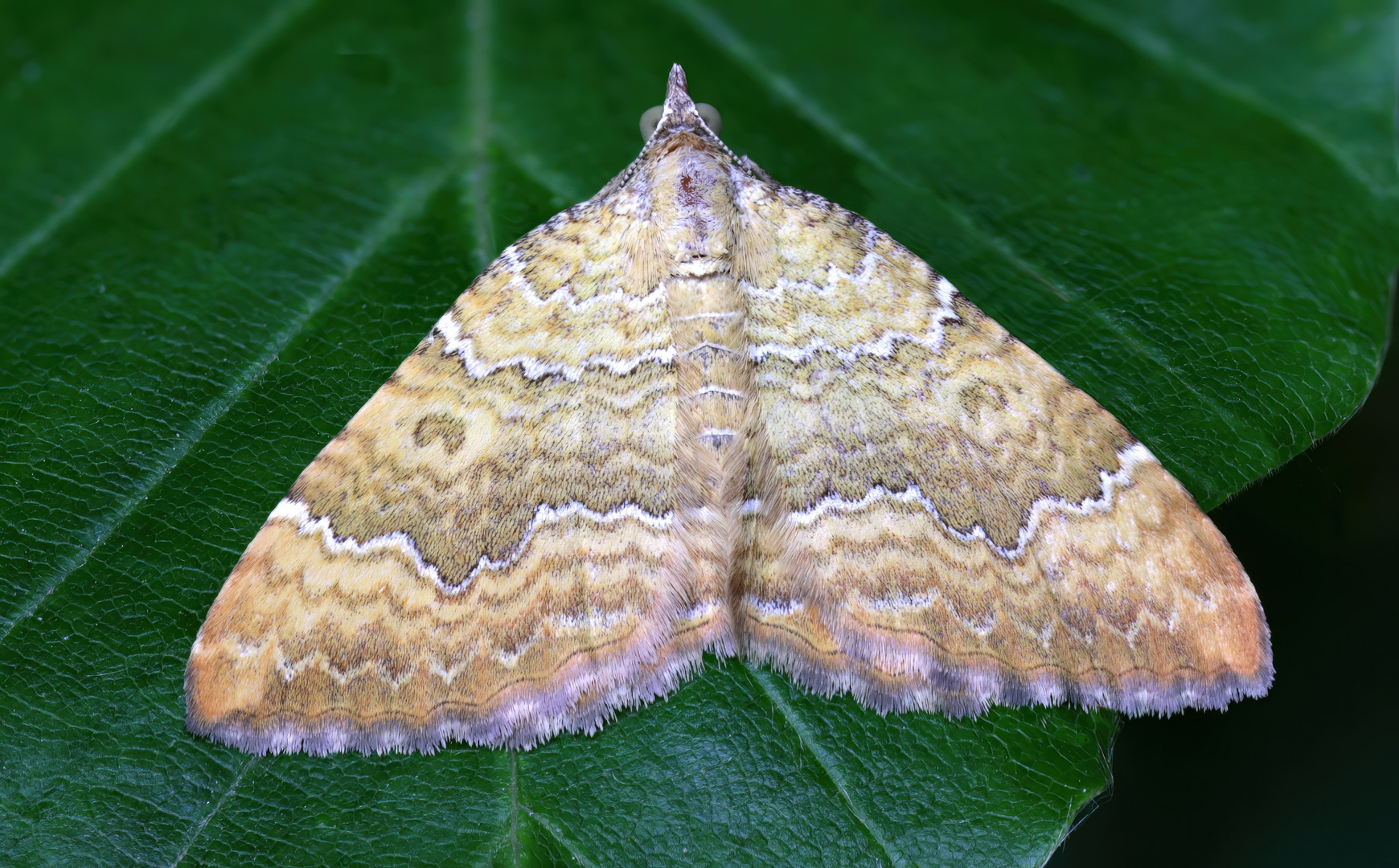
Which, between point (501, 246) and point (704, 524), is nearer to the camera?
point (704, 524)

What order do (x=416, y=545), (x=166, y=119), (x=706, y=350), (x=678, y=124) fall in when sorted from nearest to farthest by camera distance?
1. (x=416, y=545)
2. (x=706, y=350)
3. (x=678, y=124)
4. (x=166, y=119)

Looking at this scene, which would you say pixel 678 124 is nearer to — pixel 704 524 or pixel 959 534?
pixel 704 524

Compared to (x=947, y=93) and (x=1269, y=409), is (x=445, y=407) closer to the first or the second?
(x=947, y=93)

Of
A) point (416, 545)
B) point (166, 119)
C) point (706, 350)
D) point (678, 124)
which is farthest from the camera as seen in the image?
point (166, 119)

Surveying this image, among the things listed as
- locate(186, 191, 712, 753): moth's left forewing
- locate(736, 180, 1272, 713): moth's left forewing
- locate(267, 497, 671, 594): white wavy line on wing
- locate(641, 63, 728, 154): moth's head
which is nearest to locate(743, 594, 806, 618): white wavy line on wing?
locate(736, 180, 1272, 713): moth's left forewing

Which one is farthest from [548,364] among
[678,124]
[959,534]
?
[959,534]

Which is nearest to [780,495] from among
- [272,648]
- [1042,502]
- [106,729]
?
[1042,502]

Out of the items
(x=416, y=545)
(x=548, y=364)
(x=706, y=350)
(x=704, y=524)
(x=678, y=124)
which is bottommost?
(x=416, y=545)
